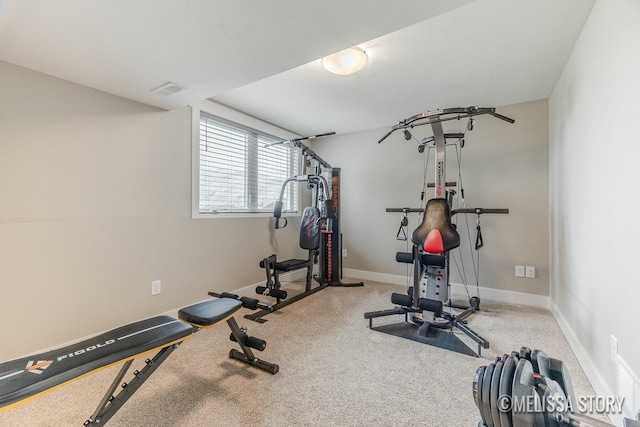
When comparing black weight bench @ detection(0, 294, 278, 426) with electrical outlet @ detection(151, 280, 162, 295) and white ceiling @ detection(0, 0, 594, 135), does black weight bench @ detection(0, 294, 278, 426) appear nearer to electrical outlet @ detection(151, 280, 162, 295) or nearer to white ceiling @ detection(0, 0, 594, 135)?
electrical outlet @ detection(151, 280, 162, 295)

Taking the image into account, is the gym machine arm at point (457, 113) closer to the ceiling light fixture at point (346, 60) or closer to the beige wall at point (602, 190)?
the beige wall at point (602, 190)

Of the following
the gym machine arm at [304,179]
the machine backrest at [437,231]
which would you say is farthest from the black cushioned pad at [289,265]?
the machine backrest at [437,231]

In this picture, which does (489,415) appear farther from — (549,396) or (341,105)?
(341,105)

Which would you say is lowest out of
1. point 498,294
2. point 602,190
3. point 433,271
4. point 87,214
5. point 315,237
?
point 498,294

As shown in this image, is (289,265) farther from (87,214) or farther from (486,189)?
(486,189)

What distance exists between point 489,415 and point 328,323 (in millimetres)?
1991

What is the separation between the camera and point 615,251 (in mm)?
1404

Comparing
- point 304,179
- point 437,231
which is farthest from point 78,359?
point 304,179

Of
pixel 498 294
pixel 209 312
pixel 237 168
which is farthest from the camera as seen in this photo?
pixel 237 168

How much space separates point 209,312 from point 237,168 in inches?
84.3

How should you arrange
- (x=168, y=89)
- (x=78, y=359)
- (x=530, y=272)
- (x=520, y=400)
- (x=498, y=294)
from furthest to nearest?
(x=498, y=294) < (x=530, y=272) < (x=168, y=89) < (x=78, y=359) < (x=520, y=400)

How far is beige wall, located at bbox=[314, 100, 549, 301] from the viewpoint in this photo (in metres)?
3.11

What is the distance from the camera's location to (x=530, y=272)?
313cm

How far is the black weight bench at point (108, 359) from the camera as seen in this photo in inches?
38.6
